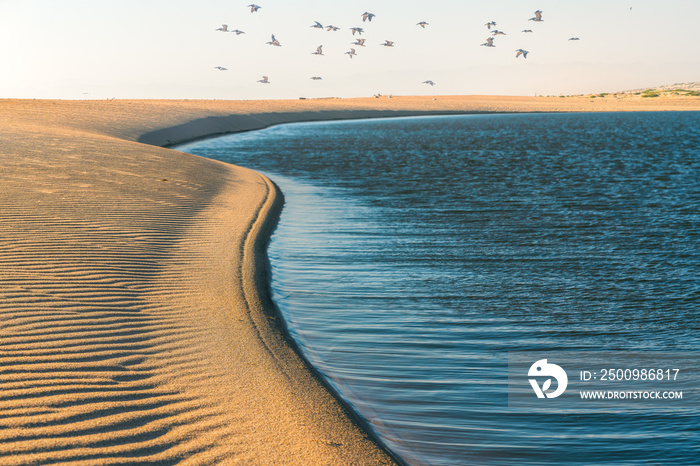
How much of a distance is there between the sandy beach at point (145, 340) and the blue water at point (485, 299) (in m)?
0.65

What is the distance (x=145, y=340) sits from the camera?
22.2 ft

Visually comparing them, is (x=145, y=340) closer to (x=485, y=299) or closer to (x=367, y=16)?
(x=485, y=299)

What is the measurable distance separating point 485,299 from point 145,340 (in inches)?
189

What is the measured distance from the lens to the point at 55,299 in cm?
743

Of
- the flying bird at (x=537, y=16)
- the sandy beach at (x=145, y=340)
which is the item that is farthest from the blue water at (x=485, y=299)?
the flying bird at (x=537, y=16)

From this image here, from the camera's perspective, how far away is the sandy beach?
474 centimetres

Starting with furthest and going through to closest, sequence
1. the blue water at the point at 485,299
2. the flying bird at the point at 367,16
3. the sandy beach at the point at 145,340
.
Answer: the flying bird at the point at 367,16 < the blue water at the point at 485,299 < the sandy beach at the point at 145,340

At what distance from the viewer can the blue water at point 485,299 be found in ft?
18.3

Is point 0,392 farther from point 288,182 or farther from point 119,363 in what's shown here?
point 288,182

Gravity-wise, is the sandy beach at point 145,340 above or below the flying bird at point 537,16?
below

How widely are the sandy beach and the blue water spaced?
2.14 ft

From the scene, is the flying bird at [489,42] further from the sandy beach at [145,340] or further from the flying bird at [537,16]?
the sandy beach at [145,340]

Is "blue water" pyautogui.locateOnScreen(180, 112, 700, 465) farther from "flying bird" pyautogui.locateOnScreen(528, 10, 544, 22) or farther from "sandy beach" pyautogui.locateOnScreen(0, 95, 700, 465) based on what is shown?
"flying bird" pyautogui.locateOnScreen(528, 10, 544, 22)

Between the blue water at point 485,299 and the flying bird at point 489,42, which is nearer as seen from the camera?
the blue water at point 485,299
